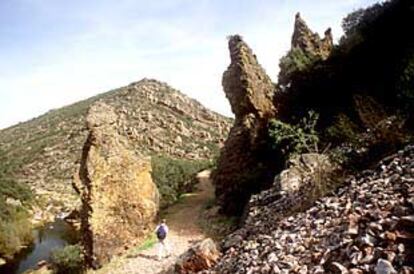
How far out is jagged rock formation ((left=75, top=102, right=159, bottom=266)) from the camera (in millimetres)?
20906

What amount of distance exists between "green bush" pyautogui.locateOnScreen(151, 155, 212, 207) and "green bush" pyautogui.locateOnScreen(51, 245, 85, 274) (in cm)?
1182

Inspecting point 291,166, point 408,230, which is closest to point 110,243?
point 291,166

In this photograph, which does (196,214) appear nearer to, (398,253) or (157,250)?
(157,250)

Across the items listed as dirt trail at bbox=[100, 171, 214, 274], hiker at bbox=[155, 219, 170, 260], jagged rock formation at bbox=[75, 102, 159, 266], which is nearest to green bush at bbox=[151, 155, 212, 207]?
dirt trail at bbox=[100, 171, 214, 274]

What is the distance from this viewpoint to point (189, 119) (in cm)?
7419

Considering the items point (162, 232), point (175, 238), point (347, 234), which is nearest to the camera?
point (347, 234)

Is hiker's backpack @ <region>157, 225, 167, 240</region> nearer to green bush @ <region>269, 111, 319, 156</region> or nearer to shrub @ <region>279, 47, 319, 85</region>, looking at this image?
→ green bush @ <region>269, 111, 319, 156</region>

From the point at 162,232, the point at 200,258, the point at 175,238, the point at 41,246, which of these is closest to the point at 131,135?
the point at 41,246

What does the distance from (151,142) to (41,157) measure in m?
19.3

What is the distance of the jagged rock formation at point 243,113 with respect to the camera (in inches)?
1052

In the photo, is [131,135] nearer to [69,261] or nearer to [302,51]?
[302,51]

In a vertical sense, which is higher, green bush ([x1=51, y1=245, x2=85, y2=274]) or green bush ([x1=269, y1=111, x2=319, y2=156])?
green bush ([x1=269, y1=111, x2=319, y2=156])

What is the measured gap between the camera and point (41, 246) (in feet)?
148

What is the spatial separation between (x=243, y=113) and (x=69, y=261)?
11.4 meters
